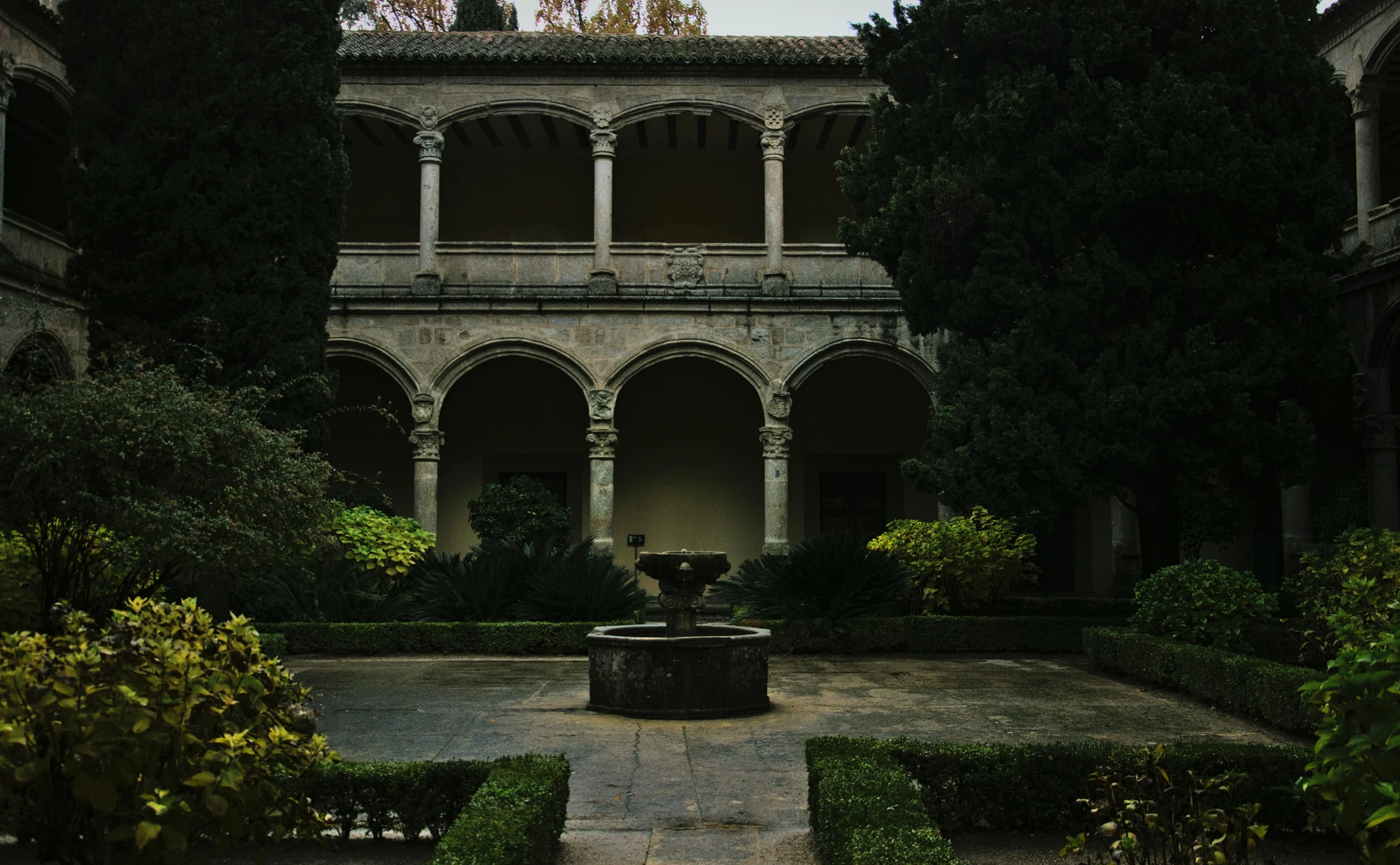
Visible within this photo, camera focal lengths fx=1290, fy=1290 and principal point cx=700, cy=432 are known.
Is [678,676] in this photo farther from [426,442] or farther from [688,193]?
[688,193]

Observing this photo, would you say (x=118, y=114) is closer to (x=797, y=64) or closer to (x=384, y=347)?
(x=384, y=347)

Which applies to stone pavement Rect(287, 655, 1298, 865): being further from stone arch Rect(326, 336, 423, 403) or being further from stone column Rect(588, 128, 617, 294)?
stone column Rect(588, 128, 617, 294)

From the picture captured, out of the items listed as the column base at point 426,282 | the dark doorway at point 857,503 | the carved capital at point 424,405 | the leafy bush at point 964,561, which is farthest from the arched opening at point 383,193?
the leafy bush at point 964,561

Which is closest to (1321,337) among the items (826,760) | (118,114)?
(826,760)

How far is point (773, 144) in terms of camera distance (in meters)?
16.3

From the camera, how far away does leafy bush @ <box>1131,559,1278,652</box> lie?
9094 mm

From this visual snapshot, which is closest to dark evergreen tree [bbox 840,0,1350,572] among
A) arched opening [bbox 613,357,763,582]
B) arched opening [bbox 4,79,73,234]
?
arched opening [bbox 613,357,763,582]

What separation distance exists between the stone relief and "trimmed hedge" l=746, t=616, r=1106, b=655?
5908 mm

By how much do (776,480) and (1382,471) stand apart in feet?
22.2

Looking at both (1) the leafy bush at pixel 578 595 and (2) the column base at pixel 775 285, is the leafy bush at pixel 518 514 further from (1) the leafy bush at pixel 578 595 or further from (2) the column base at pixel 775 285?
(2) the column base at pixel 775 285

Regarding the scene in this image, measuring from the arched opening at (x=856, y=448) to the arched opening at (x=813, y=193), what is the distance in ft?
6.66

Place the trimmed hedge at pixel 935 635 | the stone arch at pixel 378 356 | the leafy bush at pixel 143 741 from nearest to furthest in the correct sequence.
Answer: the leafy bush at pixel 143 741, the trimmed hedge at pixel 935 635, the stone arch at pixel 378 356

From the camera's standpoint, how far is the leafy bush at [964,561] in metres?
11.6

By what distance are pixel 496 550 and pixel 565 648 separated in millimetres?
1544
